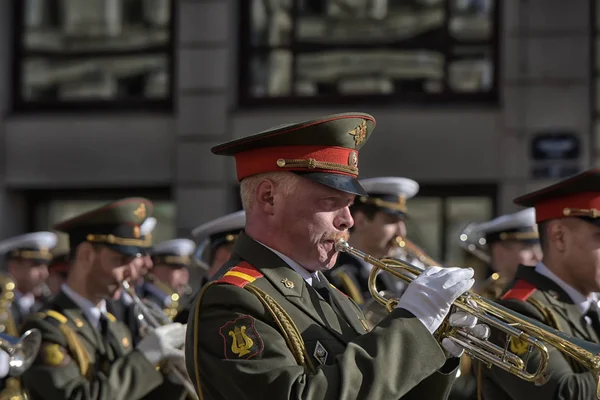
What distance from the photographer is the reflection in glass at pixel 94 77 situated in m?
13.4

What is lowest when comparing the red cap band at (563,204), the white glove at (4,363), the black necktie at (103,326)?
the white glove at (4,363)

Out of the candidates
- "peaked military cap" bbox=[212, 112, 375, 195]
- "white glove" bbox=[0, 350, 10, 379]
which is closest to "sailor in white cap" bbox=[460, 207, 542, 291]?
"white glove" bbox=[0, 350, 10, 379]

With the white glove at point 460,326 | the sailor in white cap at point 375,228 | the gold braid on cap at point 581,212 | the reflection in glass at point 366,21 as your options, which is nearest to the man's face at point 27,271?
the reflection in glass at point 366,21

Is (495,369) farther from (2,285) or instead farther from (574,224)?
(2,285)

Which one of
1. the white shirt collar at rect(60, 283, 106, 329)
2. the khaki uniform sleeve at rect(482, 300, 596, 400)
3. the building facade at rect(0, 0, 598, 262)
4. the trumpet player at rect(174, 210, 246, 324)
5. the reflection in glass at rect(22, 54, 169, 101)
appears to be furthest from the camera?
the reflection in glass at rect(22, 54, 169, 101)

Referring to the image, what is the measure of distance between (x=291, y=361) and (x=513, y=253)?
4336 mm

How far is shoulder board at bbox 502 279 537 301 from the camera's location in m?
5.35

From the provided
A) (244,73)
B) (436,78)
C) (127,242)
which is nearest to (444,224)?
(436,78)

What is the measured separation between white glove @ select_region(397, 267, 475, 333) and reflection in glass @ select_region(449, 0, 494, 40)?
9146 millimetres

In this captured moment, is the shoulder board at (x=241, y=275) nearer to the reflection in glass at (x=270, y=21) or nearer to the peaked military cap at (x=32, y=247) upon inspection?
the peaked military cap at (x=32, y=247)

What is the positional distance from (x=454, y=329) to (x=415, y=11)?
362 inches

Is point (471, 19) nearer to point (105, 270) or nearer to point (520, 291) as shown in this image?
point (105, 270)

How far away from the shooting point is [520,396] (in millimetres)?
5066

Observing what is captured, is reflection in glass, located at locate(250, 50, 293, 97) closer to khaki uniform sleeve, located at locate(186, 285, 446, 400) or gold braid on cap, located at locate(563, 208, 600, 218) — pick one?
gold braid on cap, located at locate(563, 208, 600, 218)
